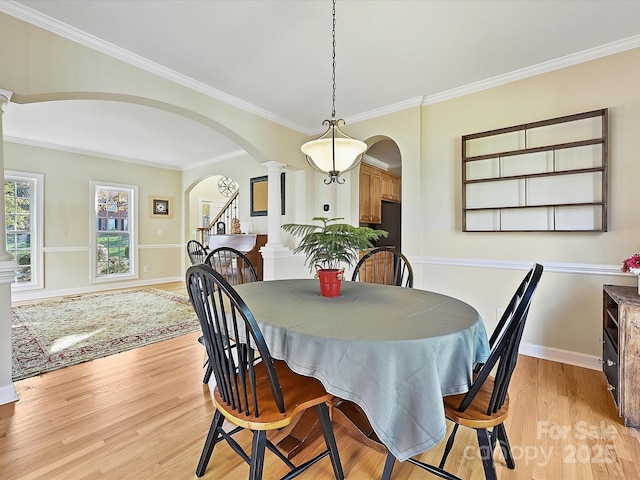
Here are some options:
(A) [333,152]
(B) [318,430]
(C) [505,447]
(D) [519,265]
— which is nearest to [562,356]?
(D) [519,265]

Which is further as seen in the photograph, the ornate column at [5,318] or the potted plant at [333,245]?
the ornate column at [5,318]

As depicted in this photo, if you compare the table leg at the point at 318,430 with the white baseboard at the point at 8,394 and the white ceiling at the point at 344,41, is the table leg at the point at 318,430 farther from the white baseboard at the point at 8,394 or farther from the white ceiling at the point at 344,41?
the white ceiling at the point at 344,41

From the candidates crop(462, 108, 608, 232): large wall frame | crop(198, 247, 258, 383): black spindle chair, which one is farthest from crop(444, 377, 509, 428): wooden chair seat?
crop(462, 108, 608, 232): large wall frame

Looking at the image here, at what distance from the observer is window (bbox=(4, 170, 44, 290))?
16.4 feet

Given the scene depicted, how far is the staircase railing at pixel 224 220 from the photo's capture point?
6055mm

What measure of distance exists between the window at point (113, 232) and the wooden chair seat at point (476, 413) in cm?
658

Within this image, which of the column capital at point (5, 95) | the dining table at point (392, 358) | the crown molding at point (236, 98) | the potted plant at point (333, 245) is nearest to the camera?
the dining table at point (392, 358)

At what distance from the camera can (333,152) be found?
224 cm

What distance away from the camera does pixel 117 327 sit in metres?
3.59

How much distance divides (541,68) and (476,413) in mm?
2951

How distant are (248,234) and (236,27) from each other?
324 cm

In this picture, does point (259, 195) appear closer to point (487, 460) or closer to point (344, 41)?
point (344, 41)

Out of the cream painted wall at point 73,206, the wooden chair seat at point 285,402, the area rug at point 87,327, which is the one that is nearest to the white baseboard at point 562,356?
the wooden chair seat at point 285,402

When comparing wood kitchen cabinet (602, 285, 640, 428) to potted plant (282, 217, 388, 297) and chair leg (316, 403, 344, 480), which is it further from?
chair leg (316, 403, 344, 480)
